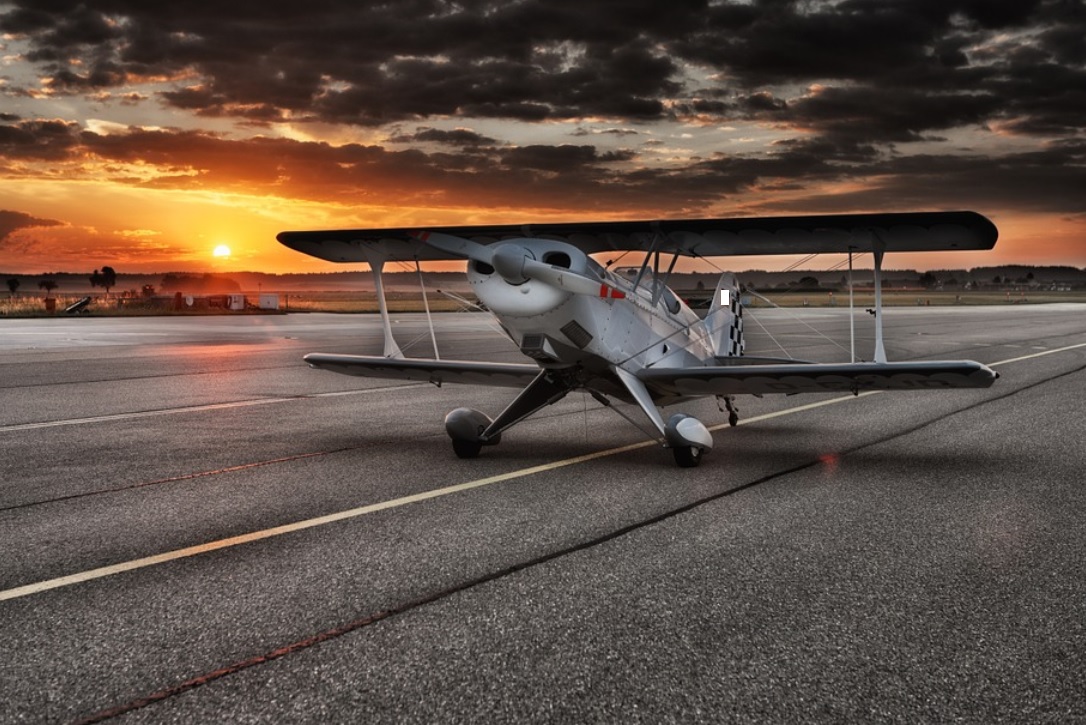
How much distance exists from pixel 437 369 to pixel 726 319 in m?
4.17

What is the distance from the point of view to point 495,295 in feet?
23.6

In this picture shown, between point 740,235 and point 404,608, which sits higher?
point 740,235

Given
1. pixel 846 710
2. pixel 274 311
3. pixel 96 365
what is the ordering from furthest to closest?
pixel 274 311 → pixel 96 365 → pixel 846 710

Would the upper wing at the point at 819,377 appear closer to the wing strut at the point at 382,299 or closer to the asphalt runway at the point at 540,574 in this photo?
the asphalt runway at the point at 540,574

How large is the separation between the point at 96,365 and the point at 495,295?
14779 millimetres

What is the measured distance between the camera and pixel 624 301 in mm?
8039

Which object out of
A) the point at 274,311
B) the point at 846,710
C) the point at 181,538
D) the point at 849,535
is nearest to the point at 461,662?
the point at 846,710

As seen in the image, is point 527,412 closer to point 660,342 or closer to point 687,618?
point 660,342

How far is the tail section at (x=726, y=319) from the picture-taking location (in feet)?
36.0

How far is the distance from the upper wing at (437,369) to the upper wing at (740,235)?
120cm

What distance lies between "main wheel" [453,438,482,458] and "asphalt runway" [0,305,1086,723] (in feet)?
0.61

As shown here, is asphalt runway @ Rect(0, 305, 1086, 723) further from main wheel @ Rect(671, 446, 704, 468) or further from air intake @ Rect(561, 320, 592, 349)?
air intake @ Rect(561, 320, 592, 349)

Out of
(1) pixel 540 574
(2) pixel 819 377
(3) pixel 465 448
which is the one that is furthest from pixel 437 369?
(1) pixel 540 574

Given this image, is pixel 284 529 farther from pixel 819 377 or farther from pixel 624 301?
pixel 819 377
